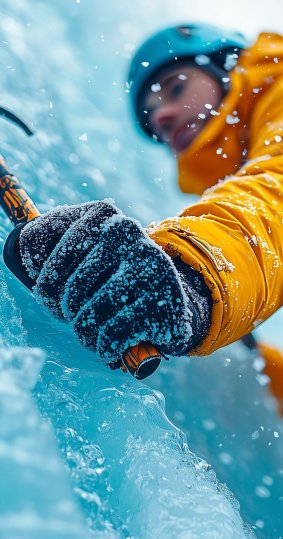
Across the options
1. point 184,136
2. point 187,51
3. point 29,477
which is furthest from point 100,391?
point 187,51

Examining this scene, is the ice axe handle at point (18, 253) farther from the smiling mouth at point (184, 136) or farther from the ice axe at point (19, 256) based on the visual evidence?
the smiling mouth at point (184, 136)

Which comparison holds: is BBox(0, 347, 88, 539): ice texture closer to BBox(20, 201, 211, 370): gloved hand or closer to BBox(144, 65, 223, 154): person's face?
BBox(20, 201, 211, 370): gloved hand

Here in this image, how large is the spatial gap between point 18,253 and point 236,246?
1.28 ft

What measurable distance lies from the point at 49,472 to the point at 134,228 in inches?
15.3

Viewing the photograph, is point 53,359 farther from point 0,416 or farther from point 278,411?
point 278,411

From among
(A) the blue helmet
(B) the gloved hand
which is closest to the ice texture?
(B) the gloved hand

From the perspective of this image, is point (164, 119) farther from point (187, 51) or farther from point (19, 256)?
point (19, 256)

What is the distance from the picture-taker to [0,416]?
26.5 inches

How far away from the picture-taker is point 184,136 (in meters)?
1.82

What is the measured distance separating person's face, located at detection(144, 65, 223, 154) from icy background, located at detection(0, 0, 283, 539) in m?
0.57

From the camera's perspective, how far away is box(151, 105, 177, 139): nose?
5.87ft

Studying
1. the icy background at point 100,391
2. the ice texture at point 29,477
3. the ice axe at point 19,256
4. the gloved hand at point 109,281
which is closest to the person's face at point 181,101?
the icy background at point 100,391

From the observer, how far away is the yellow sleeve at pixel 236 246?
0.75 metres

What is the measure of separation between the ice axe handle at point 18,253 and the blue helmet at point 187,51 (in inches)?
37.1
